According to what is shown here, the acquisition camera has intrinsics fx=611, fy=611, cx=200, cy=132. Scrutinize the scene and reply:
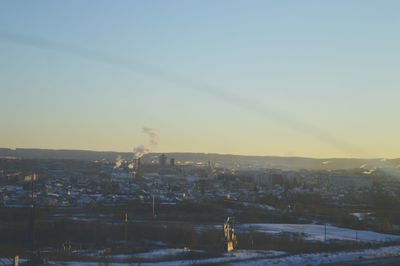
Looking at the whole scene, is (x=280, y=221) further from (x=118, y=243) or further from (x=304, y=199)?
(x=304, y=199)

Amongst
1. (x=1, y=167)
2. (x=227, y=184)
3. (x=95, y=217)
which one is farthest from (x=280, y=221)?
(x=1, y=167)

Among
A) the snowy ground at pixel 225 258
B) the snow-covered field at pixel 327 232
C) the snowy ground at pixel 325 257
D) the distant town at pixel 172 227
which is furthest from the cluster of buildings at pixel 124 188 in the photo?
the snow-covered field at pixel 327 232

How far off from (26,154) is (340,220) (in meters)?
158

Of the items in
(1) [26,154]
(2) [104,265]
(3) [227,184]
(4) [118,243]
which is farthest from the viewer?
(1) [26,154]

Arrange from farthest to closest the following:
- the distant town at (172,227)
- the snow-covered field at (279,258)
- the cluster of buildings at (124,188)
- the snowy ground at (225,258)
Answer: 1. the cluster of buildings at (124,188)
2. the distant town at (172,227)
3. the snow-covered field at (279,258)
4. the snowy ground at (225,258)

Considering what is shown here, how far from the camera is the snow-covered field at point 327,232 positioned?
103ft

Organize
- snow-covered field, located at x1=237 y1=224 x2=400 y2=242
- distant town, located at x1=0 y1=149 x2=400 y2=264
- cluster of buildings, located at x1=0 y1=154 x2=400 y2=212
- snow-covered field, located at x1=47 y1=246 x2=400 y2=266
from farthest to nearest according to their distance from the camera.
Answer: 1. cluster of buildings, located at x1=0 y1=154 x2=400 y2=212
2. snow-covered field, located at x1=237 y1=224 x2=400 y2=242
3. distant town, located at x1=0 y1=149 x2=400 y2=264
4. snow-covered field, located at x1=47 y1=246 x2=400 y2=266

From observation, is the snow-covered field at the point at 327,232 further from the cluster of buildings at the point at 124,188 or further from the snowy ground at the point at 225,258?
the cluster of buildings at the point at 124,188

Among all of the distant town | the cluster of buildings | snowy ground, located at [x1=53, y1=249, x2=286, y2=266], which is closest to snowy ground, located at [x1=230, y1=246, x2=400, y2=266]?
the distant town

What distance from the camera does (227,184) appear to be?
93.0m

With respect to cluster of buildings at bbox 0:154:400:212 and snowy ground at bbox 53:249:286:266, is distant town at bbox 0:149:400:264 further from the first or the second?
cluster of buildings at bbox 0:154:400:212

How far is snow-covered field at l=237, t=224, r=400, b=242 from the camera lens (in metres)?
31.5

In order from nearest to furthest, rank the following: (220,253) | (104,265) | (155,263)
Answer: (104,265)
(155,263)
(220,253)

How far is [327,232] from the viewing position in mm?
35031
